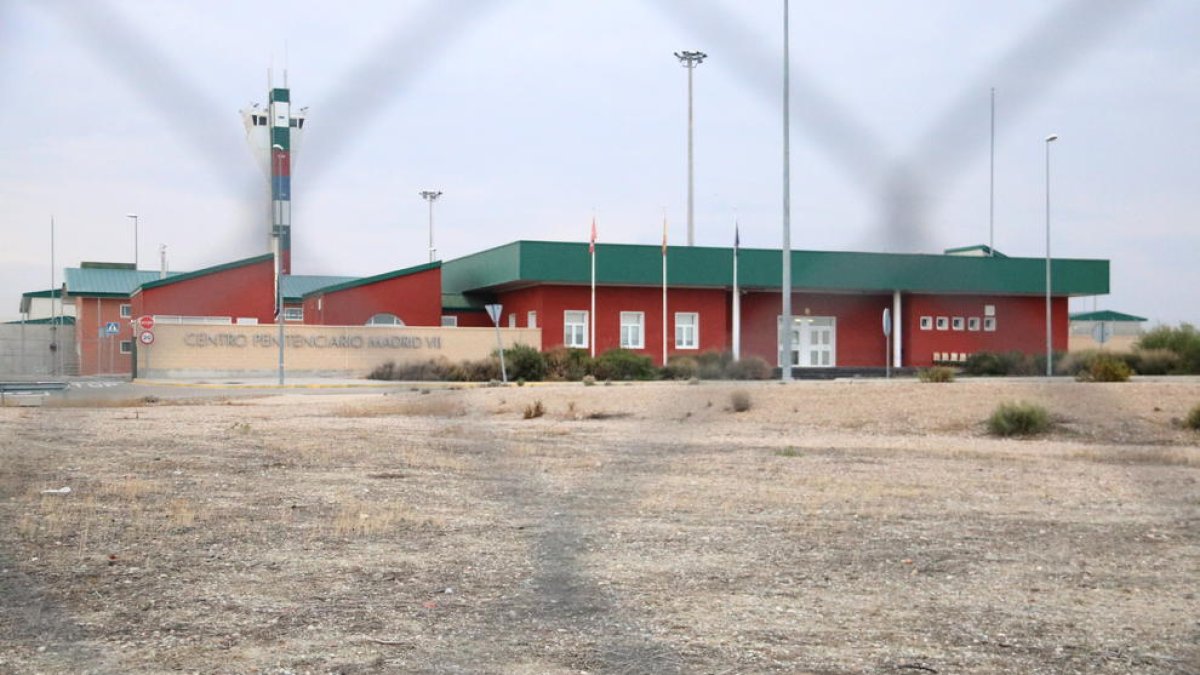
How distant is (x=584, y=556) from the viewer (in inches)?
255

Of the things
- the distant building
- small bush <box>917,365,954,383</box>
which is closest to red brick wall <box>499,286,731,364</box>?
the distant building

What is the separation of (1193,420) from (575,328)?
970 inches

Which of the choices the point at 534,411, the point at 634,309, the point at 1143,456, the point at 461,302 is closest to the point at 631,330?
the point at 634,309

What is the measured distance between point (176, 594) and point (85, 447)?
7.12 metres

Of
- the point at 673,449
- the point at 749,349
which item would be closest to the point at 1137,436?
the point at 673,449

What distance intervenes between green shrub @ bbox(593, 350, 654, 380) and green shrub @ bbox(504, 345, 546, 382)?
160cm

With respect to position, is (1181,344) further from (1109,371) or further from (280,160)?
(280,160)

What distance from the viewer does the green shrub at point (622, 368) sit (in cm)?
3372

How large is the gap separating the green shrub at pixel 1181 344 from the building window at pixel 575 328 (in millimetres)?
16751

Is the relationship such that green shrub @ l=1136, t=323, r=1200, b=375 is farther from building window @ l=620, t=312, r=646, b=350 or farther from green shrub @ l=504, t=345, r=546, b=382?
green shrub @ l=504, t=345, r=546, b=382

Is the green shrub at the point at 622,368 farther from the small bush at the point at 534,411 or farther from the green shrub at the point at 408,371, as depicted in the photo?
the small bush at the point at 534,411

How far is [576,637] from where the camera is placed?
4699 millimetres

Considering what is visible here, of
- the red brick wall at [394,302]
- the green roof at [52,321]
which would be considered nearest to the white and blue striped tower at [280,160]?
the green roof at [52,321]

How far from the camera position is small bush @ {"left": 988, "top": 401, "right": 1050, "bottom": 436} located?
1617 cm
